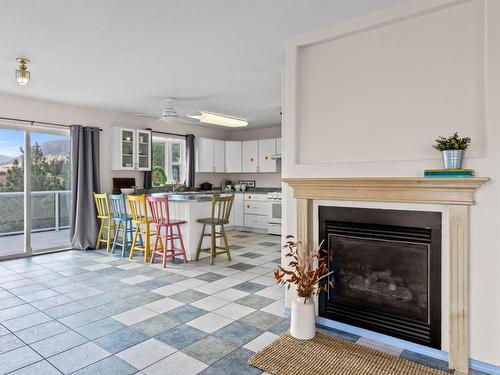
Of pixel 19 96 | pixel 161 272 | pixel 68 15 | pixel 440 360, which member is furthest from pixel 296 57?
pixel 19 96

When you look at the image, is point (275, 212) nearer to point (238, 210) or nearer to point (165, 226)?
point (238, 210)

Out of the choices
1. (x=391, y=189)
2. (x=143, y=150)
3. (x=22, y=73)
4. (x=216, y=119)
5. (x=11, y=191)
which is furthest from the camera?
(x=143, y=150)

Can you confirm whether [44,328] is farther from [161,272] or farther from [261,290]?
[261,290]

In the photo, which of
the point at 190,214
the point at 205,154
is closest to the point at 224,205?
the point at 190,214

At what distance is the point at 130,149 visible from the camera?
6336 mm

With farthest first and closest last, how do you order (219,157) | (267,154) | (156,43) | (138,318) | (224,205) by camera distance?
(219,157)
(267,154)
(224,205)
(156,43)
(138,318)

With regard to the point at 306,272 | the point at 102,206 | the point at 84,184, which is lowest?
the point at 306,272

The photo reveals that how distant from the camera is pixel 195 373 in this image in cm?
212

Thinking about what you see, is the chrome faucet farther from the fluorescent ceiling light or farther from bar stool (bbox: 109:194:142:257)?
the fluorescent ceiling light

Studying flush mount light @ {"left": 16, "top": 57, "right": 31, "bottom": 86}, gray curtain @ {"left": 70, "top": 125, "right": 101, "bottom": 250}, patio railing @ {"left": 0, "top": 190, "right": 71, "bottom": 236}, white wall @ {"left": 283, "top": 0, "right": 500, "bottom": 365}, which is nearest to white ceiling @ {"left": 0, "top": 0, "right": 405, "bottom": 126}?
flush mount light @ {"left": 16, "top": 57, "right": 31, "bottom": 86}

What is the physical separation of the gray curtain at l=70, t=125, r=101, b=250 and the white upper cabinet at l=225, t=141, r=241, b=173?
10.6 feet

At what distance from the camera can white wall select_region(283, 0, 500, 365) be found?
7.05 feet

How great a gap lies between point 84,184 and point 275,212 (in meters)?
3.65

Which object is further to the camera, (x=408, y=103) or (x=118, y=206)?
(x=118, y=206)
